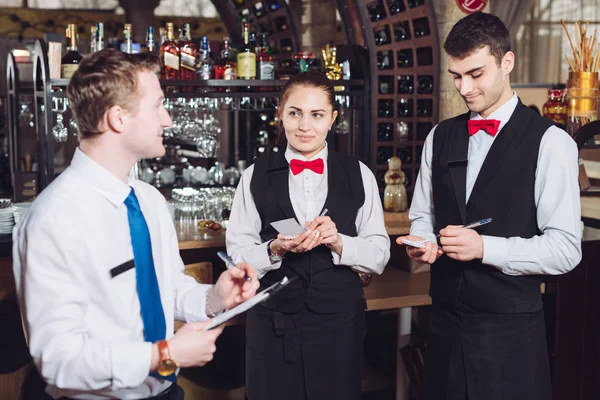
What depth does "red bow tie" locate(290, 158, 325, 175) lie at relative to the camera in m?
2.33

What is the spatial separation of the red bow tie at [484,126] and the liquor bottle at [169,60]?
2.04m

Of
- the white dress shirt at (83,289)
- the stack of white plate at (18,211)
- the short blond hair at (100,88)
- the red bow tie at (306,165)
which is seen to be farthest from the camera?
the stack of white plate at (18,211)

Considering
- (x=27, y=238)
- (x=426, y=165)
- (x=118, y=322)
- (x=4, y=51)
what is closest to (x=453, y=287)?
(x=426, y=165)

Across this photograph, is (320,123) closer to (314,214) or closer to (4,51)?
(314,214)

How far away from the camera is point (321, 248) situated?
7.57 feet

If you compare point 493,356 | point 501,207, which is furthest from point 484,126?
point 493,356

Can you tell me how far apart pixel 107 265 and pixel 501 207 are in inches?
46.8

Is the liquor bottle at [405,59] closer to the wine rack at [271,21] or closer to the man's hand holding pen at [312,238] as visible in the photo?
the wine rack at [271,21]

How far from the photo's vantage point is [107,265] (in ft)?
4.69

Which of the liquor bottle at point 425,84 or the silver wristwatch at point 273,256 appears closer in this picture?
the silver wristwatch at point 273,256

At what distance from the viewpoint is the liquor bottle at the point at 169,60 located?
12.1ft

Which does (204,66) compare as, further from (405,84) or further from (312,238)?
(312,238)

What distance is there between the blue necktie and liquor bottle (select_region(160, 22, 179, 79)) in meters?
2.30

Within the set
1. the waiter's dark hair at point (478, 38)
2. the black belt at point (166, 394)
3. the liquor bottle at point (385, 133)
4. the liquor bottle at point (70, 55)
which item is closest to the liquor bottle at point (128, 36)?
the liquor bottle at point (70, 55)
